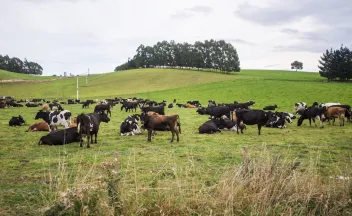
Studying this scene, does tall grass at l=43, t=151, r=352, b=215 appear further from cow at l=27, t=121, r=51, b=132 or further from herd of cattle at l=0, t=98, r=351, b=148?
cow at l=27, t=121, r=51, b=132

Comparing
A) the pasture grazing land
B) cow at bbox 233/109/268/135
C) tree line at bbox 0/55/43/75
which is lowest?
the pasture grazing land

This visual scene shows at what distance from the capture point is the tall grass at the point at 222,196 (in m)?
5.37

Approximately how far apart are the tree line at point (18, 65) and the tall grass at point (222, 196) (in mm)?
180809

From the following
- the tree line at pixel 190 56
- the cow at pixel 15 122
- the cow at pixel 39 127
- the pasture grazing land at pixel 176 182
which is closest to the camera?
the pasture grazing land at pixel 176 182

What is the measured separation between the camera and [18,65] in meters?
169

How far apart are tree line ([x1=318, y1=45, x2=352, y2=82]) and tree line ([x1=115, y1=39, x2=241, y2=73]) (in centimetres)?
2829

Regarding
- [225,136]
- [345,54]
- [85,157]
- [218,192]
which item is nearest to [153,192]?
[218,192]

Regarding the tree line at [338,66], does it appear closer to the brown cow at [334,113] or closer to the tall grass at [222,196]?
the brown cow at [334,113]

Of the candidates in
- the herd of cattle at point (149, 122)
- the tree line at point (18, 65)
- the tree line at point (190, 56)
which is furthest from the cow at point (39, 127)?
the tree line at point (18, 65)

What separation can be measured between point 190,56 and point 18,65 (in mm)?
108855

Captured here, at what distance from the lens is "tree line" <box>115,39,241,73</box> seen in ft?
332

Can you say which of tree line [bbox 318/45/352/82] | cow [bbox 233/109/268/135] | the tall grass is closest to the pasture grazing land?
the tall grass

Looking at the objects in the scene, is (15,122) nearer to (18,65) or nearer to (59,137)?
(59,137)

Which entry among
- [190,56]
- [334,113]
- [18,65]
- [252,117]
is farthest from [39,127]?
[18,65]
